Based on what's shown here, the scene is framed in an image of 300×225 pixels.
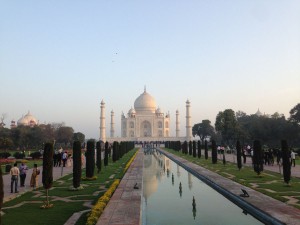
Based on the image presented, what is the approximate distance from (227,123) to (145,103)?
34448 mm

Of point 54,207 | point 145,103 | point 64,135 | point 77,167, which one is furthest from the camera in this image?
point 145,103

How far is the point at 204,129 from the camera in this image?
72.8m

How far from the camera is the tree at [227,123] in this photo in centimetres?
4234

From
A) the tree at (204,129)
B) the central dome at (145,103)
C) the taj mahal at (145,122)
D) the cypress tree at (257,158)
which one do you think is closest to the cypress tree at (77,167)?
the cypress tree at (257,158)

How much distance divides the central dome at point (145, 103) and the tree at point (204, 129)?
1114 cm

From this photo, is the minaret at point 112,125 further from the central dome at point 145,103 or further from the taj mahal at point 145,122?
the central dome at point 145,103

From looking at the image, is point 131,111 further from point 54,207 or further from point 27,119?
point 54,207

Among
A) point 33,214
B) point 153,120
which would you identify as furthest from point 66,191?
point 153,120

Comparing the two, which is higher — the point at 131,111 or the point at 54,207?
the point at 131,111

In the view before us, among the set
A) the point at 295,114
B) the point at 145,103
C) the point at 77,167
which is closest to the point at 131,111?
the point at 145,103

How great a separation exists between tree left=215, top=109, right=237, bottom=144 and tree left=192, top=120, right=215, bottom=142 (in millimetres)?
28521

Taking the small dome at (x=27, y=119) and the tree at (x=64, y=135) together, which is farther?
the small dome at (x=27, y=119)

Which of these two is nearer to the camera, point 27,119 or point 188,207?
point 188,207

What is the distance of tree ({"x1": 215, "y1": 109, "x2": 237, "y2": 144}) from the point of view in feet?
139
